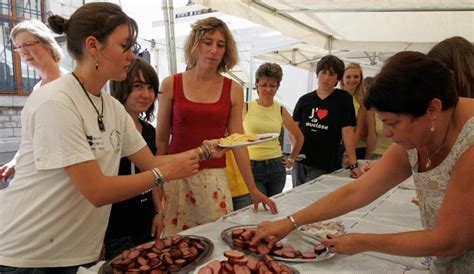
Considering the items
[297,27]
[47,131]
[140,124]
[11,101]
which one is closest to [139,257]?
[47,131]

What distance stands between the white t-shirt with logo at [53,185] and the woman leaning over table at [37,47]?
106 cm

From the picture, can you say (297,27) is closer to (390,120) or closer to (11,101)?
(11,101)

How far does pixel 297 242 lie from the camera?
1.38 m

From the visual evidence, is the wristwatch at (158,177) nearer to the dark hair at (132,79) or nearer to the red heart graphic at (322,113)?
the dark hair at (132,79)

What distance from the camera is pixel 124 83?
1637 mm

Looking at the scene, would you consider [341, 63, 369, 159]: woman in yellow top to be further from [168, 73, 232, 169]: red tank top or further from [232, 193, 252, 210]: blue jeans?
[168, 73, 232, 169]: red tank top

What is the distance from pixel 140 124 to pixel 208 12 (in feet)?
9.89

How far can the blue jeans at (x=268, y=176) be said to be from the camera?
2758 millimetres

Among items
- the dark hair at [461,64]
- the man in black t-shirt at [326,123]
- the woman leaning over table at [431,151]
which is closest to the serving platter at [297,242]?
the woman leaning over table at [431,151]

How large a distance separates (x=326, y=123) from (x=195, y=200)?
4.61ft

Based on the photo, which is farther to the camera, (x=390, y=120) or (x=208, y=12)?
(x=208, y=12)

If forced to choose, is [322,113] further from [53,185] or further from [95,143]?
[53,185]

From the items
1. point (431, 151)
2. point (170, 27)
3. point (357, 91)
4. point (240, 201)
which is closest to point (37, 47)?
point (170, 27)

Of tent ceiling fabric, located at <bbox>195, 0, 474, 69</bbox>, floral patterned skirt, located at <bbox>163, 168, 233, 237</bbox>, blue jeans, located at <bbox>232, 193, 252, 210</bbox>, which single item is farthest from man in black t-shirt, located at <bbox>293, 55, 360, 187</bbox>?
floral patterned skirt, located at <bbox>163, 168, 233, 237</bbox>
